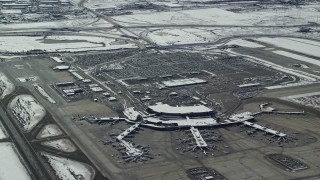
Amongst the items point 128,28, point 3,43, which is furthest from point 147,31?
point 3,43

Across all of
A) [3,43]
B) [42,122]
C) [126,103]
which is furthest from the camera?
[3,43]

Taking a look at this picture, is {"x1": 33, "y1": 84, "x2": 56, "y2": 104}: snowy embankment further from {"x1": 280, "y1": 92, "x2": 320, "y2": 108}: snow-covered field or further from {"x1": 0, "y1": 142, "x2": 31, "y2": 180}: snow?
{"x1": 280, "y1": 92, "x2": 320, "y2": 108}: snow-covered field

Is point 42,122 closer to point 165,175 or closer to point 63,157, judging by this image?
point 63,157

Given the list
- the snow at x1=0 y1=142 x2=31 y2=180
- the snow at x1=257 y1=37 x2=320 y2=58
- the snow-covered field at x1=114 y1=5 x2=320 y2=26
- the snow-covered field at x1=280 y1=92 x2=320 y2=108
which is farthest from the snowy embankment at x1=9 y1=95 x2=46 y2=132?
the snow-covered field at x1=114 y1=5 x2=320 y2=26

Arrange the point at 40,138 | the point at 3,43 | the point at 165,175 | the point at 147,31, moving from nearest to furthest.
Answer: the point at 165,175, the point at 40,138, the point at 3,43, the point at 147,31

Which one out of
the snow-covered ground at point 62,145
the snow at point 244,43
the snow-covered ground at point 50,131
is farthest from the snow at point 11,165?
the snow at point 244,43

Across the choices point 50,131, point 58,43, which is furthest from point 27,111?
point 58,43
